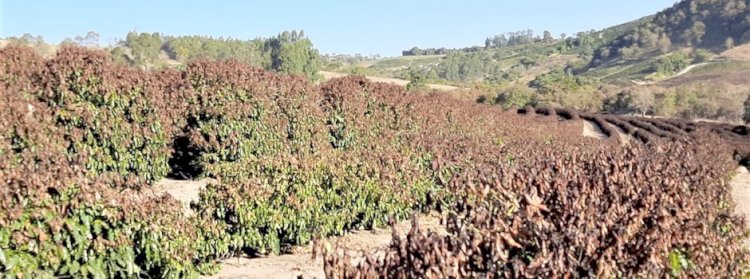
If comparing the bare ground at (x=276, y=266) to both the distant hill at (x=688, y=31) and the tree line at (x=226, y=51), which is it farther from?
the distant hill at (x=688, y=31)

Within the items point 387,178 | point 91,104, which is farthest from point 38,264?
point 91,104

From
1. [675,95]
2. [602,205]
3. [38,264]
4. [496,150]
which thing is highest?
[602,205]

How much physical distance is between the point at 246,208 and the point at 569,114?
36975 mm

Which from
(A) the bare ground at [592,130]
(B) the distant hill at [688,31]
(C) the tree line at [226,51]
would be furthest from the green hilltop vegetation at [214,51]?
(B) the distant hill at [688,31]

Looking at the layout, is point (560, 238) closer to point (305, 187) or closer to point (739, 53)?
point (305, 187)

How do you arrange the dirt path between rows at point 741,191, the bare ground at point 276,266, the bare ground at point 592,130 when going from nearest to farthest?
1. the bare ground at point 276,266
2. the dirt path between rows at point 741,191
3. the bare ground at point 592,130

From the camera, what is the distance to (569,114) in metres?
42.4

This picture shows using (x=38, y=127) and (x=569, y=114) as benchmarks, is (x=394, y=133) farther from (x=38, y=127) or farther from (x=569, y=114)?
(x=569, y=114)

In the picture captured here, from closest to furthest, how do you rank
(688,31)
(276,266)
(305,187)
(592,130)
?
1. (276,266)
2. (305,187)
3. (592,130)
4. (688,31)

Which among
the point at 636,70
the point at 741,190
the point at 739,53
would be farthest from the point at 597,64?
the point at 741,190

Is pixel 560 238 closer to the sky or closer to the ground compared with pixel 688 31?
closer to the sky

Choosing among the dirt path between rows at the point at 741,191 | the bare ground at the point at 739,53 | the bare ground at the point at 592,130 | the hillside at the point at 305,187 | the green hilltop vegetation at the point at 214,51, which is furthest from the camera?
the bare ground at the point at 739,53

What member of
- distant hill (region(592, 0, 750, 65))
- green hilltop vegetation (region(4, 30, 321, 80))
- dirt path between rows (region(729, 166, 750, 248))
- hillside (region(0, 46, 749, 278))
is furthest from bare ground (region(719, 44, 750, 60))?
hillside (region(0, 46, 749, 278))

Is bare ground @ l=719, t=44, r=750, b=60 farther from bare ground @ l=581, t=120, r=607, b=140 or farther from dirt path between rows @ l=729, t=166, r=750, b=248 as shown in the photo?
dirt path between rows @ l=729, t=166, r=750, b=248
